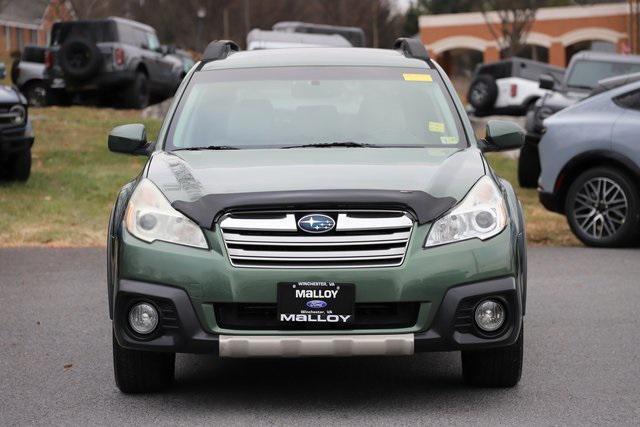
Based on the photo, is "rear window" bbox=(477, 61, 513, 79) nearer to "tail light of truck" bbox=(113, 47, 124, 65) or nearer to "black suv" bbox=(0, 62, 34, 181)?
"tail light of truck" bbox=(113, 47, 124, 65)

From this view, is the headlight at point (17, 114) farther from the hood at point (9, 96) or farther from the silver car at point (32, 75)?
the silver car at point (32, 75)

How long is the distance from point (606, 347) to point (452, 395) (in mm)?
1509

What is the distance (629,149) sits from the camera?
39.5 feet

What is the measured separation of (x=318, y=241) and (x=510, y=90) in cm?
2835

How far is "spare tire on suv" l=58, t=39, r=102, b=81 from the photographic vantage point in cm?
2775

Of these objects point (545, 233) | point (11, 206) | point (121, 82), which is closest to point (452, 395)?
point (545, 233)

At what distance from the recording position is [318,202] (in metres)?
5.78

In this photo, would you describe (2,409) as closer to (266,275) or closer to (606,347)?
(266,275)

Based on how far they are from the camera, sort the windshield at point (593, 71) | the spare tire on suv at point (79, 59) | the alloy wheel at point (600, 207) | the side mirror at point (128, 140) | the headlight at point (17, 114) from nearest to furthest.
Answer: the side mirror at point (128, 140)
the alloy wheel at point (600, 207)
the headlight at point (17, 114)
the windshield at point (593, 71)
the spare tire on suv at point (79, 59)

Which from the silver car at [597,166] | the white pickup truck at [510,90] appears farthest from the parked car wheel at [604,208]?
the white pickup truck at [510,90]

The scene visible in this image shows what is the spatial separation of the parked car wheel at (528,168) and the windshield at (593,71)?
8.13 feet

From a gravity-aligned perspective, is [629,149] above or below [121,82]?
above

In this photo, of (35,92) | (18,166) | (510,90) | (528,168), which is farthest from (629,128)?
(35,92)

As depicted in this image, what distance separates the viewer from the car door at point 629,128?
12.0 metres
